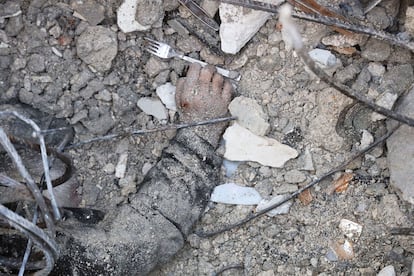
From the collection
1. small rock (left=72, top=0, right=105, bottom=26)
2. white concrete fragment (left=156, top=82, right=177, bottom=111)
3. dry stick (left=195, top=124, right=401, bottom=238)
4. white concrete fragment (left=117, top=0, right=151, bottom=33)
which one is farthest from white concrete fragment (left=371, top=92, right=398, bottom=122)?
small rock (left=72, top=0, right=105, bottom=26)

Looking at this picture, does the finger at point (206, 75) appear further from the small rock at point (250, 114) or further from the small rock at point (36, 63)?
the small rock at point (36, 63)

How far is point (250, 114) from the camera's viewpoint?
6.52ft

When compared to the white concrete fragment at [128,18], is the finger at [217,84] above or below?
below

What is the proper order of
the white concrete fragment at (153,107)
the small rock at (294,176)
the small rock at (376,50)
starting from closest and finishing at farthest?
the small rock at (376,50)
the small rock at (294,176)
the white concrete fragment at (153,107)

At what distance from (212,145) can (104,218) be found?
1.30ft

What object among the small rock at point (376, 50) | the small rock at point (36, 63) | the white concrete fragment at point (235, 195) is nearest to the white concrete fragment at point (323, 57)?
the small rock at point (376, 50)

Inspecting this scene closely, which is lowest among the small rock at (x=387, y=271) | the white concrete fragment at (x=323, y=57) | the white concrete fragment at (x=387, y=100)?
the small rock at (x=387, y=271)

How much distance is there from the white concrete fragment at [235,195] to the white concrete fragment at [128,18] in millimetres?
546

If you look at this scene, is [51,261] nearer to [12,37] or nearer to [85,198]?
[85,198]

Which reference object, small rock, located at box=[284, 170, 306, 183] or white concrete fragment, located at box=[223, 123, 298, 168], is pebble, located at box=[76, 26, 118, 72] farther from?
small rock, located at box=[284, 170, 306, 183]

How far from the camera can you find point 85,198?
2068 millimetres

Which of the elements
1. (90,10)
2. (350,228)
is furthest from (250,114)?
(90,10)

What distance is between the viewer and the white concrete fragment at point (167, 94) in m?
2.07

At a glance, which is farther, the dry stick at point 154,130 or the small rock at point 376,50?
the dry stick at point 154,130
